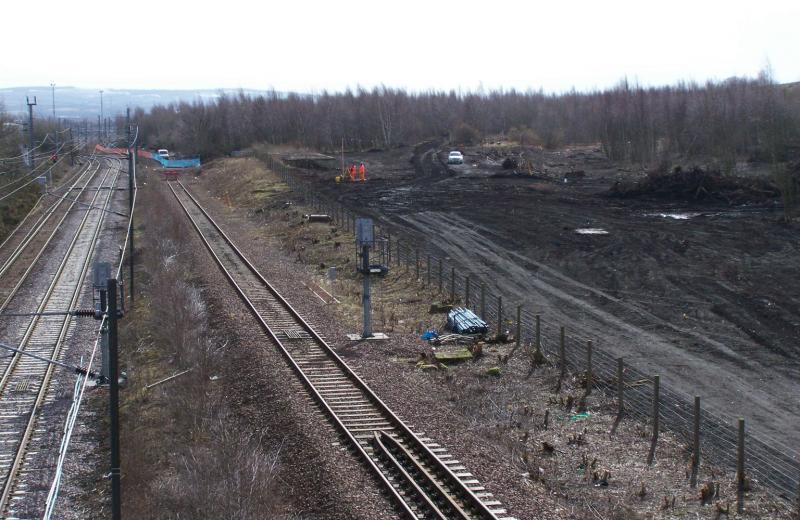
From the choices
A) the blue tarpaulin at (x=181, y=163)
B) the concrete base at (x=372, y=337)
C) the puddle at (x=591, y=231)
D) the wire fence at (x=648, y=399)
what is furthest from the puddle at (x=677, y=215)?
the blue tarpaulin at (x=181, y=163)

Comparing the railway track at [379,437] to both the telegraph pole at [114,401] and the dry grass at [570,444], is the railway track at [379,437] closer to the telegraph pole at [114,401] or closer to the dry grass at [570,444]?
the dry grass at [570,444]

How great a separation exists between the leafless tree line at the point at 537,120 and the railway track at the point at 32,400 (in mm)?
34826

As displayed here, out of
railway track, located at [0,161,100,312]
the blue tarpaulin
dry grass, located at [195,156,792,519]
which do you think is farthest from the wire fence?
the blue tarpaulin

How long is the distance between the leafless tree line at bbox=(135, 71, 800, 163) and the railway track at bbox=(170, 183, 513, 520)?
108 ft

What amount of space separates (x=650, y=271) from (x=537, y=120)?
71921mm

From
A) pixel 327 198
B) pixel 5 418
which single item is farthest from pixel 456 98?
pixel 5 418

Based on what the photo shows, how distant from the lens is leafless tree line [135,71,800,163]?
58.2 meters

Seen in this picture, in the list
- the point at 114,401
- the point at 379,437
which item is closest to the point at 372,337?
the point at 379,437

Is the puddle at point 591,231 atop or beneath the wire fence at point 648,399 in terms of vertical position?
atop

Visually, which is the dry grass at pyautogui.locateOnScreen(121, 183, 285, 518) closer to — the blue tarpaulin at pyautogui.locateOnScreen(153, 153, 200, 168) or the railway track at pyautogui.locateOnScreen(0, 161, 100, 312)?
the railway track at pyautogui.locateOnScreen(0, 161, 100, 312)

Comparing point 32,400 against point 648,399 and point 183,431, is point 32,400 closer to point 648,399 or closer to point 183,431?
point 183,431

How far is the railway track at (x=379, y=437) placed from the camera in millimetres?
10172

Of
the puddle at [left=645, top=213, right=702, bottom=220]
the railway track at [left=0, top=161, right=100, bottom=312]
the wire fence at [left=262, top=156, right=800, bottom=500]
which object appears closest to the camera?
the wire fence at [left=262, top=156, right=800, bottom=500]

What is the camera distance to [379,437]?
12.4 m
